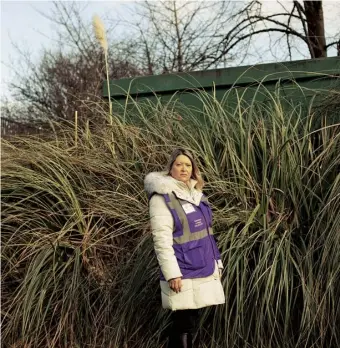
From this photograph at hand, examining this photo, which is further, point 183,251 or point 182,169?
point 182,169

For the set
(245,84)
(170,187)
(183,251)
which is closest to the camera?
(183,251)

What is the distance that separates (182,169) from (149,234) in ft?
3.00

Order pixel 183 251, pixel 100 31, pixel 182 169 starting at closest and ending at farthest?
pixel 183 251 < pixel 182 169 < pixel 100 31

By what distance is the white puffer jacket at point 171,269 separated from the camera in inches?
145

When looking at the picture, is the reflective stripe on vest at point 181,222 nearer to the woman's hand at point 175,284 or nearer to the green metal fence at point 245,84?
the woman's hand at point 175,284

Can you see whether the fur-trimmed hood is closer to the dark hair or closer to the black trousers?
the dark hair

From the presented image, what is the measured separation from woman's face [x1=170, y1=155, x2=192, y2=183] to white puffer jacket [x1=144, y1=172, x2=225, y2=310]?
0.38 feet

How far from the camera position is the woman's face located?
4.00m

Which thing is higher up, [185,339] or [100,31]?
[100,31]

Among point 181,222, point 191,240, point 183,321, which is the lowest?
point 183,321

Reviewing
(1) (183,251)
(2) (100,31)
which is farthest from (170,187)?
(2) (100,31)

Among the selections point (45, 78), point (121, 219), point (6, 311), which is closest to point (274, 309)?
point (121, 219)

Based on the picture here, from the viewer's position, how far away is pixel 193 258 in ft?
12.4

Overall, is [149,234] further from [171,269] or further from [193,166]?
[171,269]
